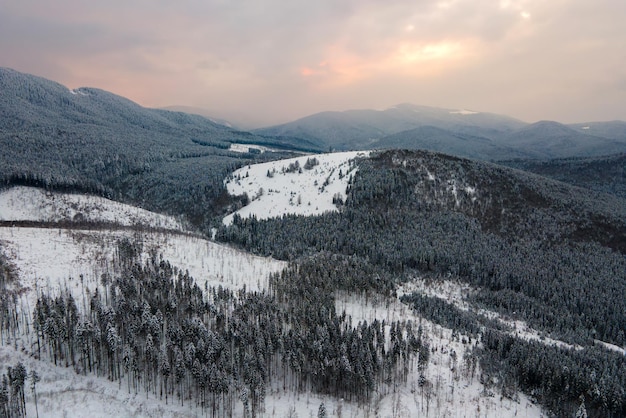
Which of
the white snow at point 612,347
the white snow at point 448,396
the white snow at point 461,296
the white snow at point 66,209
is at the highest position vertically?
the white snow at point 66,209

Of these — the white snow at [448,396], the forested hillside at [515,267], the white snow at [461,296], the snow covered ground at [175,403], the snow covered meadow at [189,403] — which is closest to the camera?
the snow covered ground at [175,403]

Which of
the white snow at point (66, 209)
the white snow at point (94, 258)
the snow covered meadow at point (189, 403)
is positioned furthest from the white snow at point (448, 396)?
the white snow at point (66, 209)

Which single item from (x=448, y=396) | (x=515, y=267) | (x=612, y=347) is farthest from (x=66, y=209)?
(x=612, y=347)

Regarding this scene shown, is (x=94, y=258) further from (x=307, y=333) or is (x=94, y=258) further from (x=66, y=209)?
(x=66, y=209)

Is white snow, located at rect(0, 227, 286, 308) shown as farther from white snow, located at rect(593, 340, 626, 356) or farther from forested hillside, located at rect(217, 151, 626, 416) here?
white snow, located at rect(593, 340, 626, 356)

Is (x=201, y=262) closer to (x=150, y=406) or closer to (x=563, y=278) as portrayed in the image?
(x=150, y=406)

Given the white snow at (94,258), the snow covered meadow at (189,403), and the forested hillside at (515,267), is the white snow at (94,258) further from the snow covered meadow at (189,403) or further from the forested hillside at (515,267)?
the forested hillside at (515,267)

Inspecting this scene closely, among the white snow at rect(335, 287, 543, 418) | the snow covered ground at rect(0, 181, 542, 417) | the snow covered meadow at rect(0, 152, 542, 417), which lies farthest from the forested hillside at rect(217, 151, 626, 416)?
the snow covered ground at rect(0, 181, 542, 417)
